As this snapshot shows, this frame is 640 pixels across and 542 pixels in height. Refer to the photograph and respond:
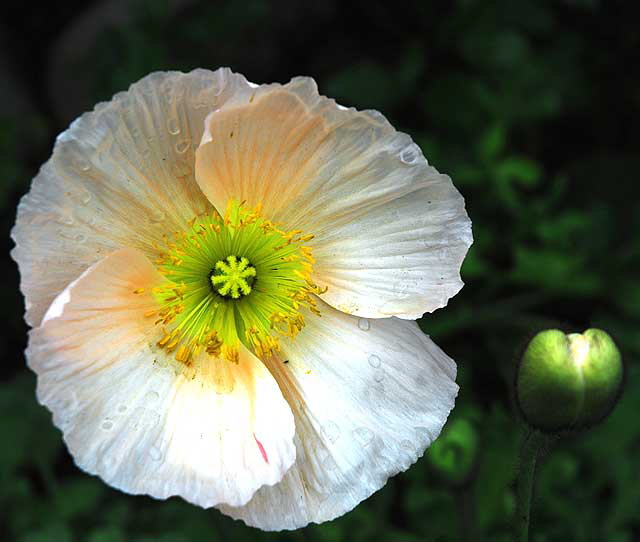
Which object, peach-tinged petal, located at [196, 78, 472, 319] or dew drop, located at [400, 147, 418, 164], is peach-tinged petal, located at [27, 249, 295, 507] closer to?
peach-tinged petal, located at [196, 78, 472, 319]

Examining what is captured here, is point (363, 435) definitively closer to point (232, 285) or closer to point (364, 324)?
point (364, 324)

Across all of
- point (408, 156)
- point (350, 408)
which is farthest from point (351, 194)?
point (350, 408)

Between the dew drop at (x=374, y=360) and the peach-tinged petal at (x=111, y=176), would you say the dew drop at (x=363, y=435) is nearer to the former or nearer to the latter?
the dew drop at (x=374, y=360)

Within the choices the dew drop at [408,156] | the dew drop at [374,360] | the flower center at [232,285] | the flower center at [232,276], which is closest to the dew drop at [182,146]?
the flower center at [232,285]

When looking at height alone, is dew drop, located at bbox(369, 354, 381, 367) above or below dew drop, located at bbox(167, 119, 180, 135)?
below

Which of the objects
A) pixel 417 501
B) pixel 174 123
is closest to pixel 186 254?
pixel 174 123

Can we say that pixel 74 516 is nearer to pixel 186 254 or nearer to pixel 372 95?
pixel 186 254

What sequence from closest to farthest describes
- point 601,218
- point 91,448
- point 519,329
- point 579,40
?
point 91,448
point 519,329
point 601,218
point 579,40

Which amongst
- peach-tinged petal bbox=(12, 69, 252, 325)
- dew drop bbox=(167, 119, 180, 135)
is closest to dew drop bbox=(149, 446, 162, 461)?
peach-tinged petal bbox=(12, 69, 252, 325)
